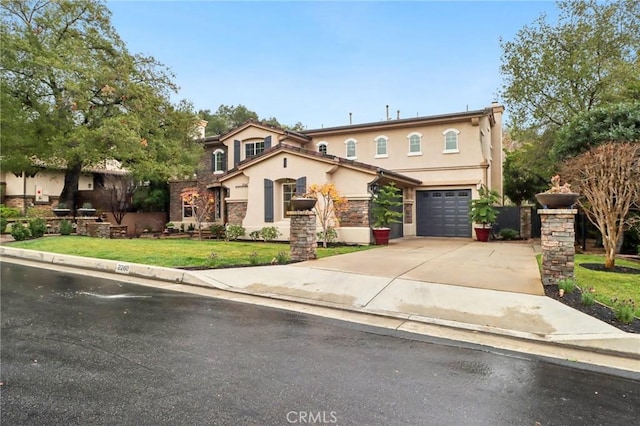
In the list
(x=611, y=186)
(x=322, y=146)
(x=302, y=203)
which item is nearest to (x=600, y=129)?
(x=611, y=186)

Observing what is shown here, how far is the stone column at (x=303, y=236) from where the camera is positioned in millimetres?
10797

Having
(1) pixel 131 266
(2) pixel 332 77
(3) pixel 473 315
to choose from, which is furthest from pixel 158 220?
(3) pixel 473 315

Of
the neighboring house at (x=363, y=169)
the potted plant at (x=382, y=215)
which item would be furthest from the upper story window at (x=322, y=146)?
the potted plant at (x=382, y=215)

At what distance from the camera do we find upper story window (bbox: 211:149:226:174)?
2344 cm

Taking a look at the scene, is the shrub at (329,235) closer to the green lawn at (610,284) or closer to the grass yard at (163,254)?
the grass yard at (163,254)

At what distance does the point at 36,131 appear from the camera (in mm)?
18406

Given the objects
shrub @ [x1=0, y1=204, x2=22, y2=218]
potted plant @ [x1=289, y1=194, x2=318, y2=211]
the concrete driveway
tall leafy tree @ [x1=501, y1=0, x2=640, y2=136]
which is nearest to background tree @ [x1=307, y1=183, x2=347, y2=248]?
the concrete driveway

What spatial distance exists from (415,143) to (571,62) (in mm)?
7897

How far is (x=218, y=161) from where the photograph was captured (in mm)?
23578

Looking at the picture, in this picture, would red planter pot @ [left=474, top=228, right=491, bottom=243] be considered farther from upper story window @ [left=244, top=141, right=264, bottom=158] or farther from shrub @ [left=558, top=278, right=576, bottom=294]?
upper story window @ [left=244, top=141, right=264, bottom=158]

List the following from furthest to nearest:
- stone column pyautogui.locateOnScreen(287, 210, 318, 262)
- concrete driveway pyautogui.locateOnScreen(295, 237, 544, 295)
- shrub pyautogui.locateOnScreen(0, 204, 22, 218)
Result: shrub pyautogui.locateOnScreen(0, 204, 22, 218)
stone column pyautogui.locateOnScreen(287, 210, 318, 262)
concrete driveway pyautogui.locateOnScreen(295, 237, 544, 295)

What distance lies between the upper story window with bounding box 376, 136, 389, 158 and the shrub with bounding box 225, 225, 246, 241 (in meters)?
8.83

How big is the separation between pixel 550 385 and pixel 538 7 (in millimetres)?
19837

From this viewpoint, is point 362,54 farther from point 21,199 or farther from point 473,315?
point 21,199
